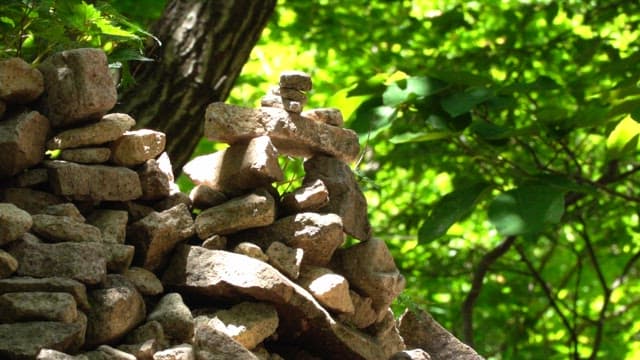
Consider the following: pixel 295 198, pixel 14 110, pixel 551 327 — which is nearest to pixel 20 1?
pixel 14 110

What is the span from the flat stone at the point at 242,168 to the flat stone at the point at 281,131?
0.13 ft

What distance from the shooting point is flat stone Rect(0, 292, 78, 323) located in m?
1.96

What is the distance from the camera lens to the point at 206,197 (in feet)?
8.23

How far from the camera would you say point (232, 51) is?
13.6 ft

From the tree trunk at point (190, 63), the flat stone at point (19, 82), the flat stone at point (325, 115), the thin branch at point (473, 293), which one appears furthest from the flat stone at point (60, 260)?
the thin branch at point (473, 293)

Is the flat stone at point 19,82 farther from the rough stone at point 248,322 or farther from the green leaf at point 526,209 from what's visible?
the green leaf at point 526,209

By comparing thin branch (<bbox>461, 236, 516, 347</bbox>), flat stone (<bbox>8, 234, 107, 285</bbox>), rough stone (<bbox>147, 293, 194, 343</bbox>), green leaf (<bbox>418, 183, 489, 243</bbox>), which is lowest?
thin branch (<bbox>461, 236, 516, 347</bbox>)

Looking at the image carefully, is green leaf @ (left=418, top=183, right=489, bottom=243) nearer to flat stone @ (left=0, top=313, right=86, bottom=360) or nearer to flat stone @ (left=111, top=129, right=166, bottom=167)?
flat stone @ (left=111, top=129, right=166, bottom=167)

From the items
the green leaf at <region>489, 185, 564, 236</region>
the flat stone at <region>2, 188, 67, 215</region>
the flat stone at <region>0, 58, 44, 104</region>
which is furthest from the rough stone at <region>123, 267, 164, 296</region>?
the green leaf at <region>489, 185, 564, 236</region>

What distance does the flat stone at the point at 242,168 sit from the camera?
246 centimetres

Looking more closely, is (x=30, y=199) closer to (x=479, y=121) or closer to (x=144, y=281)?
(x=144, y=281)

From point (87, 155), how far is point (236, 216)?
0.37 meters

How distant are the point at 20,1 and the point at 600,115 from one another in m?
1.89

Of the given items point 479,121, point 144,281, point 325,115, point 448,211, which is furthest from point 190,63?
point 144,281
